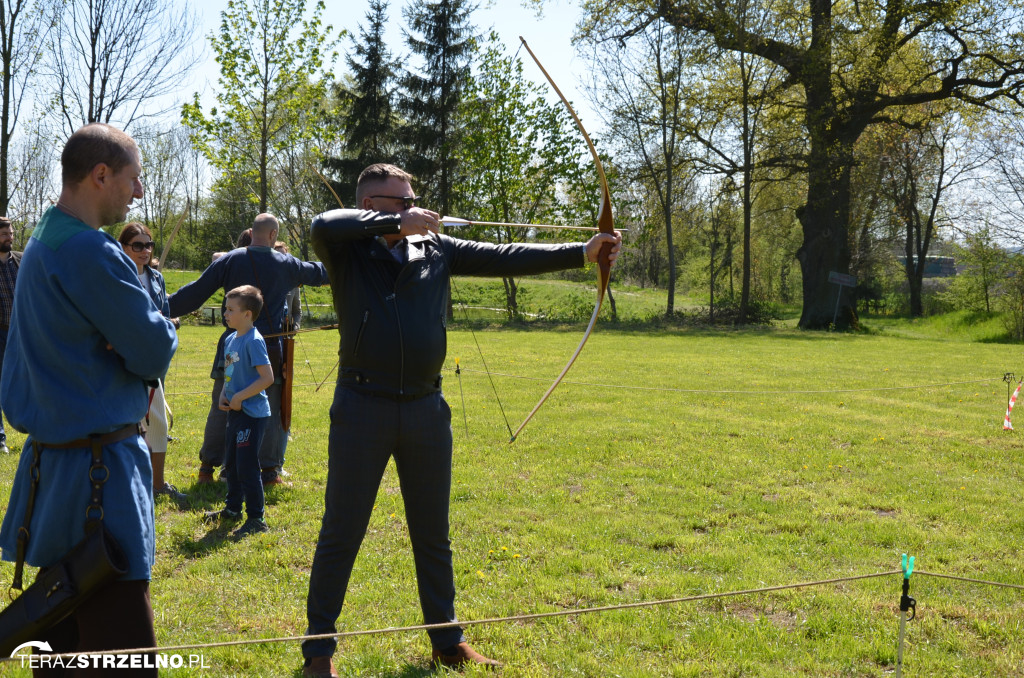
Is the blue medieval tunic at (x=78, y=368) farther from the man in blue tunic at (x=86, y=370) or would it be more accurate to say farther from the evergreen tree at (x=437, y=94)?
the evergreen tree at (x=437, y=94)

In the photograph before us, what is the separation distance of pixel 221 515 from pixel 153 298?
149cm

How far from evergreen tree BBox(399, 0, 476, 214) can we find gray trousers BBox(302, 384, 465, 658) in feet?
86.4

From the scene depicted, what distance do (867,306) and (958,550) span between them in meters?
36.6

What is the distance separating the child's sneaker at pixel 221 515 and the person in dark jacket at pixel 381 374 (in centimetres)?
219

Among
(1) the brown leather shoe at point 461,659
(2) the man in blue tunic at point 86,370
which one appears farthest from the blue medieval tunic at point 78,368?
(1) the brown leather shoe at point 461,659

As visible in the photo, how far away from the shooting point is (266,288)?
5.68 m

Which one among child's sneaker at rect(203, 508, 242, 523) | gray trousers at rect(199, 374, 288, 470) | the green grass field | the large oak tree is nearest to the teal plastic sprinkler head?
the green grass field

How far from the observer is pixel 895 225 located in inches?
1496


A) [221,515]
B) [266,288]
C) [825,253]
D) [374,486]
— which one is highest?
[825,253]

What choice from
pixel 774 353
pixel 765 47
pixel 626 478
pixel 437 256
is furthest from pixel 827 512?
pixel 765 47

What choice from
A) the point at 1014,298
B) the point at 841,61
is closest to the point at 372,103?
the point at 841,61

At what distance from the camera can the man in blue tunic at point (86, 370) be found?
6.42 ft

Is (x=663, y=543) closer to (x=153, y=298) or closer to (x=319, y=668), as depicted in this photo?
(x=319, y=668)

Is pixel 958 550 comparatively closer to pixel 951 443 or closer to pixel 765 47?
pixel 951 443
